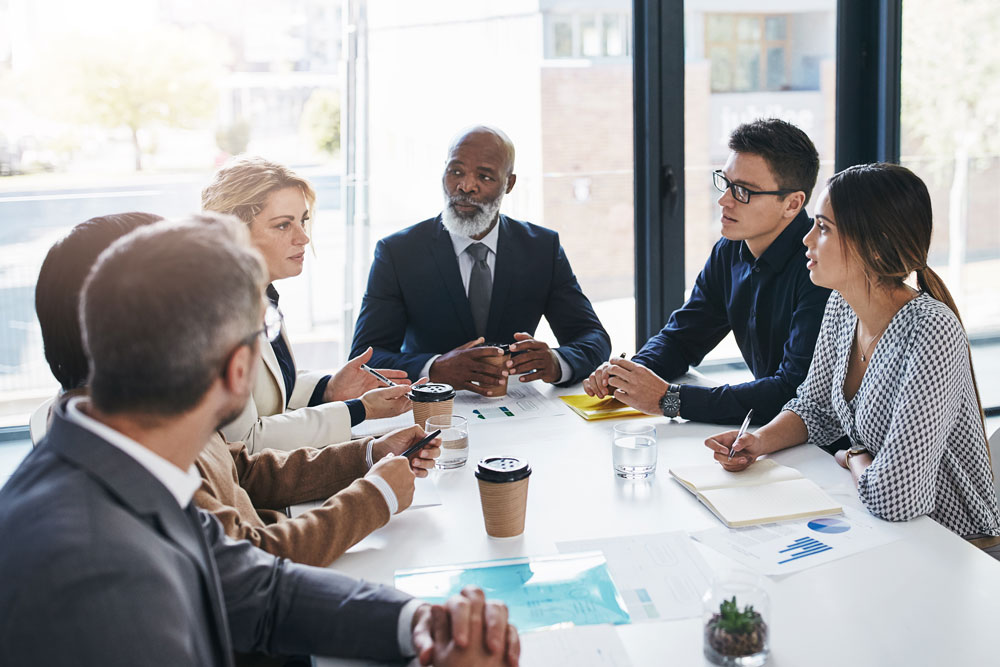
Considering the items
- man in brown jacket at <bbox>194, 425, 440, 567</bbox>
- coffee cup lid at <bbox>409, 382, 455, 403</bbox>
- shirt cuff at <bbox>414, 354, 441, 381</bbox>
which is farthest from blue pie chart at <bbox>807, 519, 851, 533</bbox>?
shirt cuff at <bbox>414, 354, 441, 381</bbox>

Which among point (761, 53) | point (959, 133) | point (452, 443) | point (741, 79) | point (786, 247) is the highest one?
point (761, 53)

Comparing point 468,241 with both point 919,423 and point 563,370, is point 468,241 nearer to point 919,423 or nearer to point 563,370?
point 563,370

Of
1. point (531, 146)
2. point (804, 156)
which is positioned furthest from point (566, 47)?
point (804, 156)

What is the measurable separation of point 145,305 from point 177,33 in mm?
2956

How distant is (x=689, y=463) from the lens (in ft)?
6.55

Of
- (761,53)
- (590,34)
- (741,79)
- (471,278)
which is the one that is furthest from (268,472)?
(761,53)

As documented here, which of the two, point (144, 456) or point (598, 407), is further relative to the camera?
point (598, 407)

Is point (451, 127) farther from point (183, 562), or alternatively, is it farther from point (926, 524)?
point (183, 562)

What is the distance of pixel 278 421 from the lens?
2139 mm

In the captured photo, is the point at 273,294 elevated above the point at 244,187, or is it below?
below

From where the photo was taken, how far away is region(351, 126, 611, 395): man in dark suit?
3074 millimetres

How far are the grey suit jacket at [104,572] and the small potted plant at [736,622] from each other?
43cm

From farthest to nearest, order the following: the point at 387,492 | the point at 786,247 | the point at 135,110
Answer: the point at 135,110 → the point at 786,247 → the point at 387,492

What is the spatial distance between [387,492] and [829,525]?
31.1 inches
